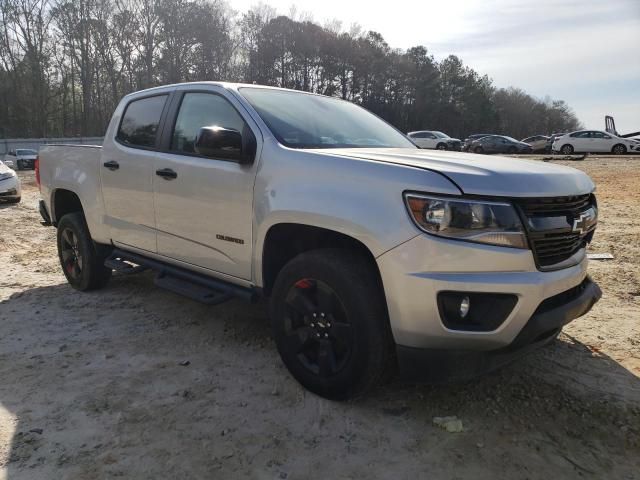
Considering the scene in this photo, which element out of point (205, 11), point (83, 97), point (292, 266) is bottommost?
point (292, 266)

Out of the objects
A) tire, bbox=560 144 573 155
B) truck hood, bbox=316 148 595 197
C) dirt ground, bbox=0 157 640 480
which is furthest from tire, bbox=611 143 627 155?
truck hood, bbox=316 148 595 197

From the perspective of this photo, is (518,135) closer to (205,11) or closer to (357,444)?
(205,11)

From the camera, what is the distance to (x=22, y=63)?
5019 centimetres

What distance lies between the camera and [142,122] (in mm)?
4277

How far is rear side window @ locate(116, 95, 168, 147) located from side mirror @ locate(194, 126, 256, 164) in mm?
1148

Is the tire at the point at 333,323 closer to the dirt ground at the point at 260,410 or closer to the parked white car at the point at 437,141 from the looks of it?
the dirt ground at the point at 260,410

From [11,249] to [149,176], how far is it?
4.35 metres

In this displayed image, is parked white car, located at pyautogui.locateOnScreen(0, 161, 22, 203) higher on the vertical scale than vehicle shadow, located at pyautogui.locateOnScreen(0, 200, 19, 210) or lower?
higher

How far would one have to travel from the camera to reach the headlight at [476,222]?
236cm

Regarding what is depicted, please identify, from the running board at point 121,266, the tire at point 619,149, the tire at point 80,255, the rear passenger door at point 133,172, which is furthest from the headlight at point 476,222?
the tire at point 619,149

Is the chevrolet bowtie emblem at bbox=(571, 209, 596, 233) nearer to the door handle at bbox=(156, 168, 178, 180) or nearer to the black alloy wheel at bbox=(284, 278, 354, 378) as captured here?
the black alloy wheel at bbox=(284, 278, 354, 378)

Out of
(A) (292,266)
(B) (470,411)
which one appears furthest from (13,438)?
(B) (470,411)

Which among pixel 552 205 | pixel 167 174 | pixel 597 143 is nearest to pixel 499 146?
pixel 597 143

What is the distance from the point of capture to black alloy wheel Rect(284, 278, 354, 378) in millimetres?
2770
